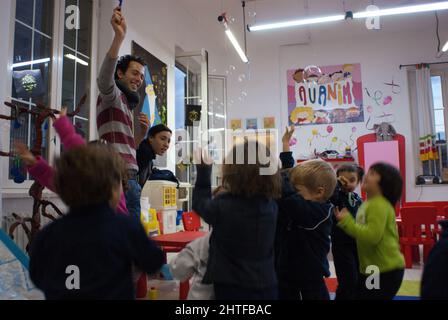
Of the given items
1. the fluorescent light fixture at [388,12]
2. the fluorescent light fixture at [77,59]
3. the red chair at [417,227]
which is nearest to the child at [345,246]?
the red chair at [417,227]

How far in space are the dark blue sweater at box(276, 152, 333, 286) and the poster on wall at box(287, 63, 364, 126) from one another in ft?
18.5

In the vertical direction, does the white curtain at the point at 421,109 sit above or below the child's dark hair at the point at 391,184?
above

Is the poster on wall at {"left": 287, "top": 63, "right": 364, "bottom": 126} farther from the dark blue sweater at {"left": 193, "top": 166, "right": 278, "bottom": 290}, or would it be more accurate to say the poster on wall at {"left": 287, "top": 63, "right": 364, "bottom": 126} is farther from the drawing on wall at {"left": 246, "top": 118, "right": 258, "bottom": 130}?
the dark blue sweater at {"left": 193, "top": 166, "right": 278, "bottom": 290}

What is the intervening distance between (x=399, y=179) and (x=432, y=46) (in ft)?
20.7

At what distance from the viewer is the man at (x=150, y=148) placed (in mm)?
2102

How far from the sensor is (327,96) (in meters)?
6.90

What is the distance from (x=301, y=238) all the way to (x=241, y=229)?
1.20 feet

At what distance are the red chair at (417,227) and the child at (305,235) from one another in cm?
238

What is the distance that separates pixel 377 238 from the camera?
144 centimetres

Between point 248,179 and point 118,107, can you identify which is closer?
point 248,179

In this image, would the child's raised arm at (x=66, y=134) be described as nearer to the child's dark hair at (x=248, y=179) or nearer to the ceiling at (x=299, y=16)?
the child's dark hair at (x=248, y=179)

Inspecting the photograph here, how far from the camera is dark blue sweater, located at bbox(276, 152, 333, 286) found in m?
1.39

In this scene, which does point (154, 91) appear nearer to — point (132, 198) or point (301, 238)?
point (132, 198)

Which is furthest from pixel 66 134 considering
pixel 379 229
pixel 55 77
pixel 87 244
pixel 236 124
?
pixel 236 124
